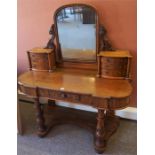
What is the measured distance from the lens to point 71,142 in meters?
2.04

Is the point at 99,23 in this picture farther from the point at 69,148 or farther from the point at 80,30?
the point at 69,148

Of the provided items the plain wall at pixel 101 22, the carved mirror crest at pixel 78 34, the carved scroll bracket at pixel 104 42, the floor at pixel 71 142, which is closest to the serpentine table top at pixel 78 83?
the carved mirror crest at pixel 78 34

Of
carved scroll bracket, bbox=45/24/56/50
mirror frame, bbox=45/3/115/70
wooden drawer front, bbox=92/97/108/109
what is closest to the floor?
wooden drawer front, bbox=92/97/108/109

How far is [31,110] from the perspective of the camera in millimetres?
2697

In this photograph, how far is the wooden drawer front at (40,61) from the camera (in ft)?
7.31

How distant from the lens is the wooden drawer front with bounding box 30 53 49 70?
7.31 ft

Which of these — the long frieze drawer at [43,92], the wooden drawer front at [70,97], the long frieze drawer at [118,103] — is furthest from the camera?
the long frieze drawer at [43,92]

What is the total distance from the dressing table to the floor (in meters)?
0.08

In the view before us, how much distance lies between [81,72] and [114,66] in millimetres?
415

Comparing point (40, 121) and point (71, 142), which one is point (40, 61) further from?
point (71, 142)

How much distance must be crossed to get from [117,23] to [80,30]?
403 millimetres

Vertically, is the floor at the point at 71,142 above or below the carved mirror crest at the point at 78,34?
below

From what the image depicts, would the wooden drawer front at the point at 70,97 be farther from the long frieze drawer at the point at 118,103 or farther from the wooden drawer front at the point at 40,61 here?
the wooden drawer front at the point at 40,61

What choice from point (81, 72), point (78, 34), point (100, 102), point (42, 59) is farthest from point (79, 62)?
point (100, 102)
